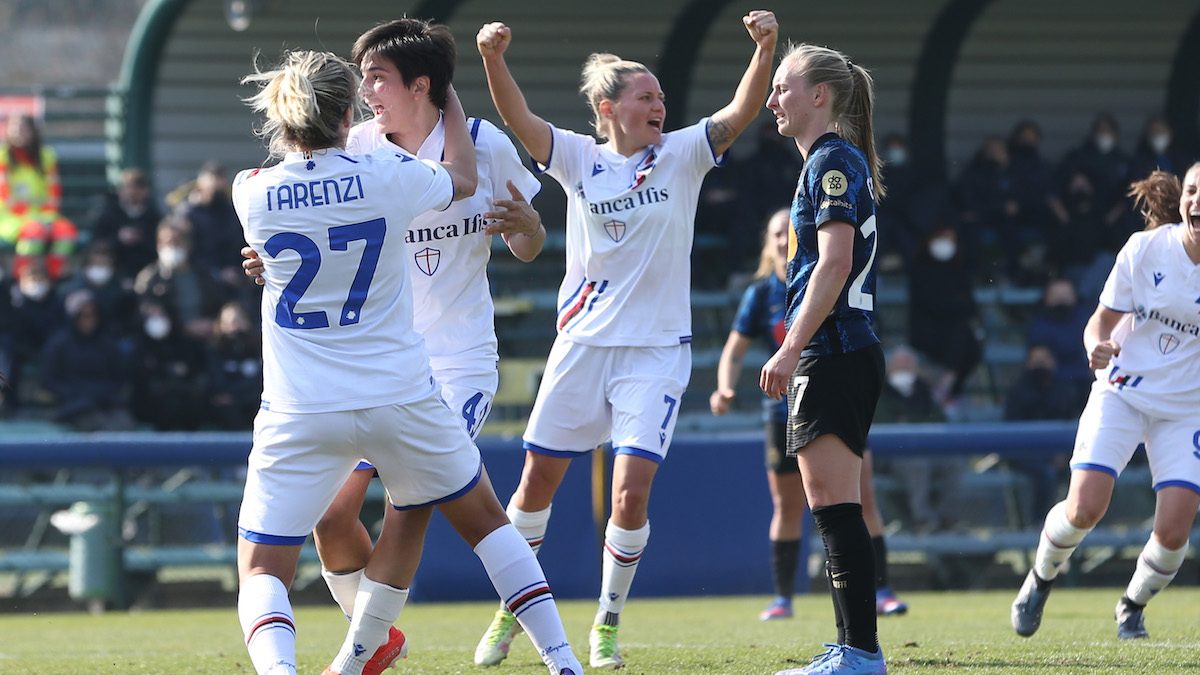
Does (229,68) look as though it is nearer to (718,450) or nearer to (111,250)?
(111,250)

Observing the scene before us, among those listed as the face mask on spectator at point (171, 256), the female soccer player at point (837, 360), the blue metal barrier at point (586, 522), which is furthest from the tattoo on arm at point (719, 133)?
the face mask on spectator at point (171, 256)

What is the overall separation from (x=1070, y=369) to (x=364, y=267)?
10.4 metres

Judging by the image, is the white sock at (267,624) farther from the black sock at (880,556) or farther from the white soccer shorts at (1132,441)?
the black sock at (880,556)

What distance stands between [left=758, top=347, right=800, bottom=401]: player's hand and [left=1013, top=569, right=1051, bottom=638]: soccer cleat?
8.14 feet

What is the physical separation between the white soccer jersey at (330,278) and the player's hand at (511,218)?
75 cm

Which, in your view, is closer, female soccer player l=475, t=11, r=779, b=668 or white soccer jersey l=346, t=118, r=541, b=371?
white soccer jersey l=346, t=118, r=541, b=371

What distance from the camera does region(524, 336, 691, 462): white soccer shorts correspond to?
661cm

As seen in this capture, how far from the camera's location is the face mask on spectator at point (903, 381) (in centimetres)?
1327

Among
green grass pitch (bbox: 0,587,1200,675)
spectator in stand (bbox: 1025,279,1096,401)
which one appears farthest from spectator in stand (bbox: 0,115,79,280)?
spectator in stand (bbox: 1025,279,1096,401)

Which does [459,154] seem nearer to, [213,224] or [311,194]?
[311,194]

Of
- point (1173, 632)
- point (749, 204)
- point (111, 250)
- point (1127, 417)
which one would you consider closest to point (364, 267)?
point (1127, 417)

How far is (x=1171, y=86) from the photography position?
17.6 meters

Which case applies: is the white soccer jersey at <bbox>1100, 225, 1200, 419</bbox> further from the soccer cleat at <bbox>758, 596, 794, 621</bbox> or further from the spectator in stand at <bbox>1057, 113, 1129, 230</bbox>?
the spectator in stand at <bbox>1057, 113, 1129, 230</bbox>

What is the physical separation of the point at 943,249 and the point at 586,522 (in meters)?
4.94
